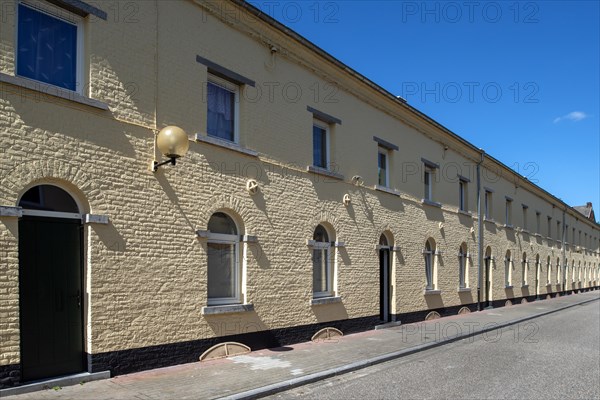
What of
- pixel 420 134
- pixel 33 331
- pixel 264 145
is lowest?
pixel 33 331

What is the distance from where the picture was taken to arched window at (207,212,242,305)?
32.9ft

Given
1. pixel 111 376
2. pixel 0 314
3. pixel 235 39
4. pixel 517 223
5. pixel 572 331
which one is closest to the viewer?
pixel 0 314

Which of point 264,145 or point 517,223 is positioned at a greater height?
point 264,145

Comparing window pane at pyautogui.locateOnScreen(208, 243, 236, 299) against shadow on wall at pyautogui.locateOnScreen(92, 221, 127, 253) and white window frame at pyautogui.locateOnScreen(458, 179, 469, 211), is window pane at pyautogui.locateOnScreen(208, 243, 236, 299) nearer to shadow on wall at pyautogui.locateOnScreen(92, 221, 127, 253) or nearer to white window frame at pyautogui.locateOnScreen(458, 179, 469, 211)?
shadow on wall at pyautogui.locateOnScreen(92, 221, 127, 253)

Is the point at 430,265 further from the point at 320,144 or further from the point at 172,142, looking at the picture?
the point at 172,142

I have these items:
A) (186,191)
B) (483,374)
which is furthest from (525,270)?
(186,191)

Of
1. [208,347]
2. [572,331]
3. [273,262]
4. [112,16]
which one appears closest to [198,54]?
[112,16]

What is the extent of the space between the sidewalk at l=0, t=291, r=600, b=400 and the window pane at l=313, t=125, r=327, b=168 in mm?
4381

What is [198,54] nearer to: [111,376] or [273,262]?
[273,262]

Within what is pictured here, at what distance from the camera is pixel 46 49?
7.59 meters

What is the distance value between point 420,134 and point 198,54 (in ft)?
34.2

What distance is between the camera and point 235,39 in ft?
35.1

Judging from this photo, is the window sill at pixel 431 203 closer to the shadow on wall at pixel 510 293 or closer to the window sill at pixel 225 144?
the window sill at pixel 225 144

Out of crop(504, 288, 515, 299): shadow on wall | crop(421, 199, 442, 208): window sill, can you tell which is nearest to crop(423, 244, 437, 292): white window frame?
crop(421, 199, 442, 208): window sill
